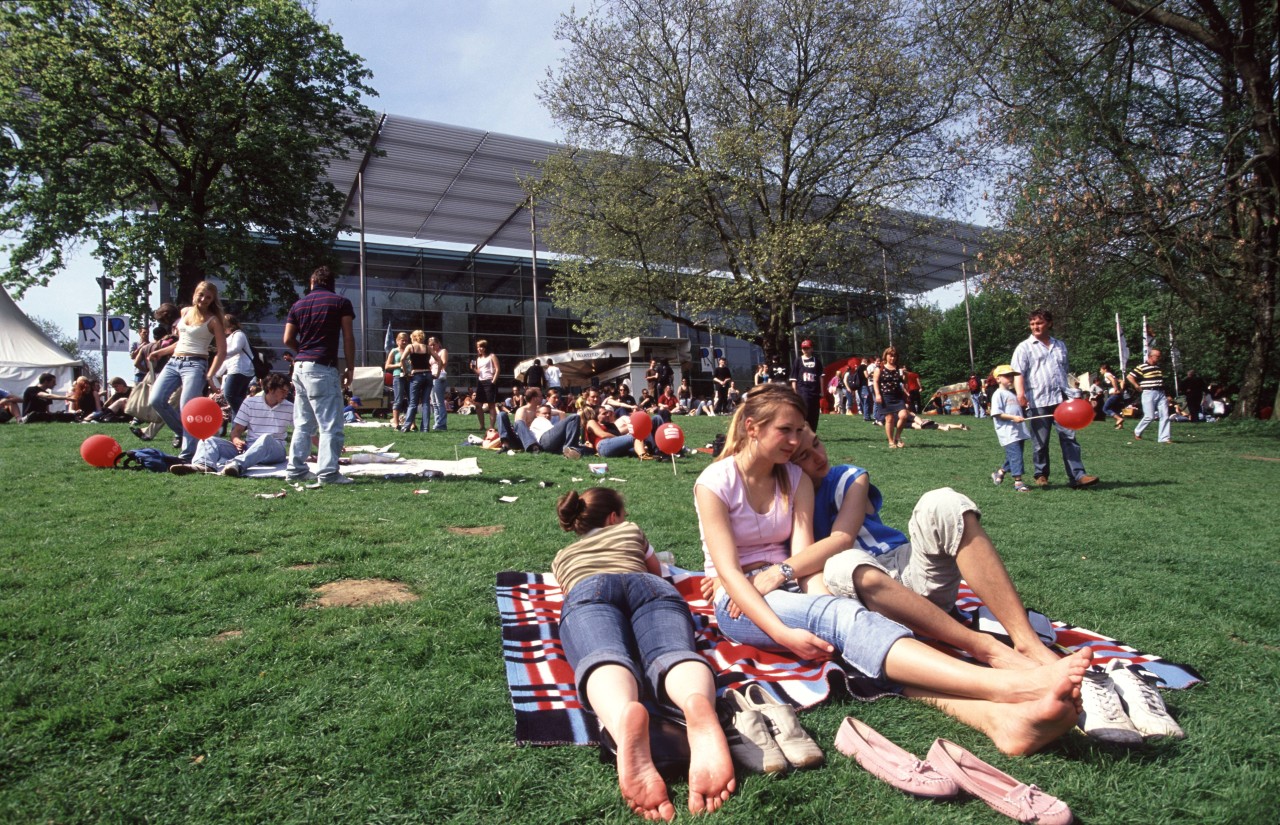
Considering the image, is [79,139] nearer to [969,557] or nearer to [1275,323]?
[969,557]

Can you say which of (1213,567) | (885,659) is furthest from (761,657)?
(1213,567)

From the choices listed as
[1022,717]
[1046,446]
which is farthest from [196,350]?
[1046,446]

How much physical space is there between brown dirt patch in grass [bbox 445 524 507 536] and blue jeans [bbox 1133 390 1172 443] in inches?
550

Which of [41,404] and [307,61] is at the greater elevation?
[307,61]

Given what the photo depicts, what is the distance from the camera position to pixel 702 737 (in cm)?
215

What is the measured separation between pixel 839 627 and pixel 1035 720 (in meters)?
0.65

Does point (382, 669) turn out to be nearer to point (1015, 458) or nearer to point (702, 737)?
point (702, 737)

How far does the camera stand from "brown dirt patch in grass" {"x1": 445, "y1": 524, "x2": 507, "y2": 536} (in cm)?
536

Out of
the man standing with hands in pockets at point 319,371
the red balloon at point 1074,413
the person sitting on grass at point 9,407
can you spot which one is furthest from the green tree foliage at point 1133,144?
the person sitting on grass at point 9,407

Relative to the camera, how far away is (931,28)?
557 inches

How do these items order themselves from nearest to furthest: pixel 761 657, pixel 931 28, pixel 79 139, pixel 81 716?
pixel 81 716
pixel 761 657
pixel 931 28
pixel 79 139

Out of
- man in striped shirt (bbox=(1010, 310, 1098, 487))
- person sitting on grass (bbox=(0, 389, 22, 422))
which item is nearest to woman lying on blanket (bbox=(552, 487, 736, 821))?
man in striped shirt (bbox=(1010, 310, 1098, 487))

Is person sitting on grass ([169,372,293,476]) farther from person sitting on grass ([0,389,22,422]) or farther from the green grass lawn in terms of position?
person sitting on grass ([0,389,22,422])

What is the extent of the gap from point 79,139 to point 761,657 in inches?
958
